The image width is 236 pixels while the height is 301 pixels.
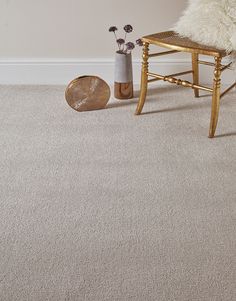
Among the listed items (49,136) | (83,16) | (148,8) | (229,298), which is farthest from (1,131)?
(229,298)

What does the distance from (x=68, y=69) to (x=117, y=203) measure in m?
1.47

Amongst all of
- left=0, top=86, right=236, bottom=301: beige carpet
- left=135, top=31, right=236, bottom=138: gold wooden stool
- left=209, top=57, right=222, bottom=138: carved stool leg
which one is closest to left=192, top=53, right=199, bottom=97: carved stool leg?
left=0, top=86, right=236, bottom=301: beige carpet

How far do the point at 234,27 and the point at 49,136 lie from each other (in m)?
1.03

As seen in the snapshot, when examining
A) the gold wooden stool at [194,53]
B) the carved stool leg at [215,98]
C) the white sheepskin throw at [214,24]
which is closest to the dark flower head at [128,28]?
the gold wooden stool at [194,53]

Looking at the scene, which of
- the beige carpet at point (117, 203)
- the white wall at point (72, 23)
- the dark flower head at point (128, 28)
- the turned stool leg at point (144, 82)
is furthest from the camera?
the white wall at point (72, 23)

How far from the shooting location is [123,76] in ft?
9.48

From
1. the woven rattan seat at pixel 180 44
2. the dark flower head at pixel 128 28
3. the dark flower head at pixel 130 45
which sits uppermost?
the dark flower head at pixel 128 28

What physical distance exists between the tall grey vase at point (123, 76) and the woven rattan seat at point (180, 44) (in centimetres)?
34

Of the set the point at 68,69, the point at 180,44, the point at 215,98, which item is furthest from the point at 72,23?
the point at 215,98

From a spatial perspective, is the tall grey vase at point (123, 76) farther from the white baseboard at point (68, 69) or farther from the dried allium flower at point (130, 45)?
the white baseboard at point (68, 69)

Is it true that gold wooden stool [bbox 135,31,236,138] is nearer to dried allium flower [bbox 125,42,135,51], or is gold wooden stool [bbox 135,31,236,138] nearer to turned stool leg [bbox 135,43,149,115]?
turned stool leg [bbox 135,43,149,115]

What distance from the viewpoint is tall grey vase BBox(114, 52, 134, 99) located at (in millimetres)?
2855

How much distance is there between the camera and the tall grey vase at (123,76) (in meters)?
2.86

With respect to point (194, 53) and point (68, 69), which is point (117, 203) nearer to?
point (194, 53)
